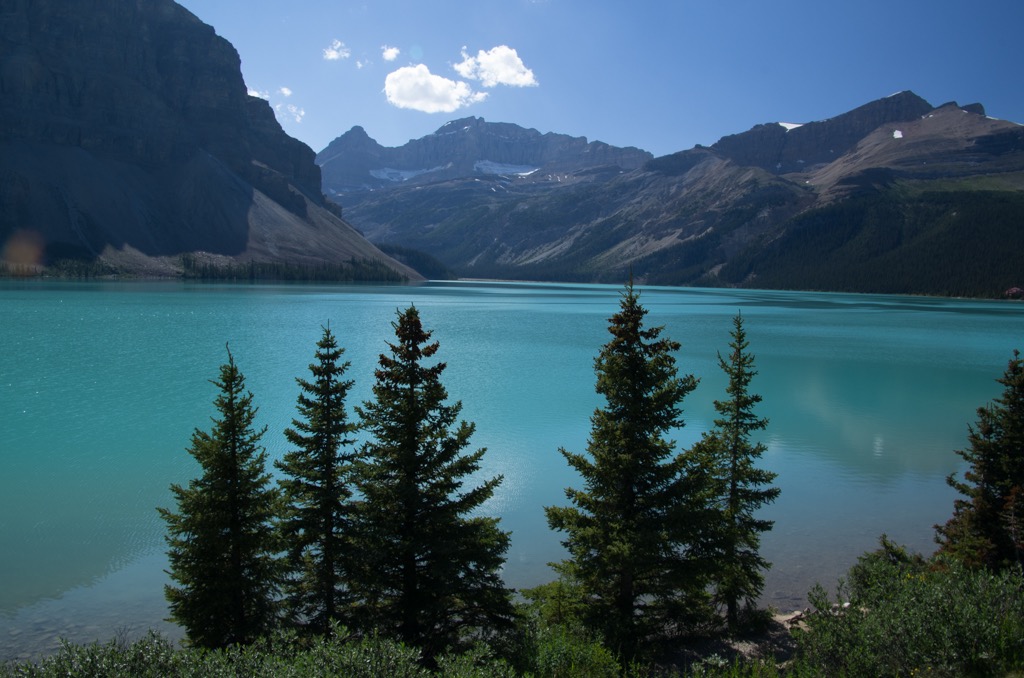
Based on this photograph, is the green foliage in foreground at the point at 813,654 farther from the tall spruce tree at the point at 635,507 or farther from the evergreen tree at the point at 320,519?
the tall spruce tree at the point at 635,507

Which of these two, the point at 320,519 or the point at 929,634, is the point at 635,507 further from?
the point at 320,519

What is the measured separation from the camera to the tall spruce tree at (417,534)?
41.6 feet

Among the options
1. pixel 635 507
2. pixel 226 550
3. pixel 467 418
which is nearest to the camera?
pixel 226 550

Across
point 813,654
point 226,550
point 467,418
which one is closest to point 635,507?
point 813,654

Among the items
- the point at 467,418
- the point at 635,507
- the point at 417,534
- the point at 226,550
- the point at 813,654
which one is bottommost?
the point at 467,418

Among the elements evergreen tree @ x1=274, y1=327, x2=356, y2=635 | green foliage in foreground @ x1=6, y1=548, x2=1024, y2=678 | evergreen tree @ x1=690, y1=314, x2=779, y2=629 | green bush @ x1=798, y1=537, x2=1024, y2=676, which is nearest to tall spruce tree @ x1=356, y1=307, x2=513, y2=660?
evergreen tree @ x1=274, y1=327, x2=356, y2=635

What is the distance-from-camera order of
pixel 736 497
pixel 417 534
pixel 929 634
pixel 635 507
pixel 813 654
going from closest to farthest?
pixel 929 634 < pixel 813 654 < pixel 417 534 < pixel 635 507 < pixel 736 497

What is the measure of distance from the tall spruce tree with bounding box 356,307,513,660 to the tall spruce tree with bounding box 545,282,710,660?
2.02 meters

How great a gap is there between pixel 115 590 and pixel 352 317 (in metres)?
76.0

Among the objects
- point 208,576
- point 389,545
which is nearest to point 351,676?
point 389,545

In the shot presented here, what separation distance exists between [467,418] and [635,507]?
22150mm

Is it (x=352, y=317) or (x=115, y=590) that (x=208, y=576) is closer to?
(x=115, y=590)

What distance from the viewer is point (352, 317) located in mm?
90625

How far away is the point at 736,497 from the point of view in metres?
15.9
